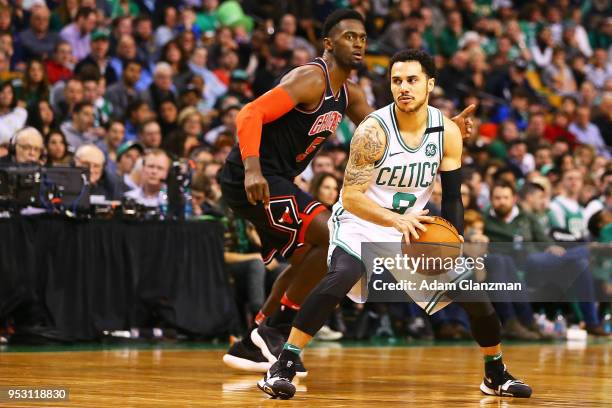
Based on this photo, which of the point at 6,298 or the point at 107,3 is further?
the point at 107,3

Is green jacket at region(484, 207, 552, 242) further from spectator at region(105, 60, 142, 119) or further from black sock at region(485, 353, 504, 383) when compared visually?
black sock at region(485, 353, 504, 383)

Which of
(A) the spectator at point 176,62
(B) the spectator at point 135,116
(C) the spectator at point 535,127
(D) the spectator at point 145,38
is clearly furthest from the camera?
(C) the spectator at point 535,127

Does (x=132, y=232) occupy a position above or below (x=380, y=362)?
above

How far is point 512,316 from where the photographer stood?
11609mm

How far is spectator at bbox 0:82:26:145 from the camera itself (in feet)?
36.3

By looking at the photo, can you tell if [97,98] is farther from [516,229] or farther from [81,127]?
[516,229]

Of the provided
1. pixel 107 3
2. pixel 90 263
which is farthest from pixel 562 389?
pixel 107 3

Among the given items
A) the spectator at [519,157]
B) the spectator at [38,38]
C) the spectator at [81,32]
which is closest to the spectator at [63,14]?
the spectator at [81,32]

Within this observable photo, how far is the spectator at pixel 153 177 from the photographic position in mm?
10086

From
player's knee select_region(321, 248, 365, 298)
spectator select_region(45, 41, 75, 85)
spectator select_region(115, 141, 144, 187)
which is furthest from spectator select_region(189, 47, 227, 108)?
player's knee select_region(321, 248, 365, 298)

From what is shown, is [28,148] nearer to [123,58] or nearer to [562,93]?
[123,58]

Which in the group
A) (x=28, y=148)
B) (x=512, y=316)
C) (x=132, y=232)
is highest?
(x=28, y=148)

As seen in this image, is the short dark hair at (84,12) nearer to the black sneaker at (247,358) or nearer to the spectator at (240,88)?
the spectator at (240,88)

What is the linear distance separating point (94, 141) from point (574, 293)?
5.19m
